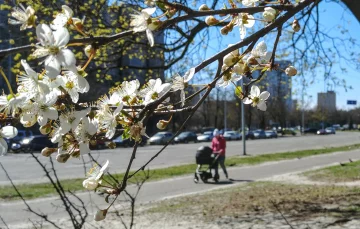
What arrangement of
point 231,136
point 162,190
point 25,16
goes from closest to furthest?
point 25,16
point 162,190
point 231,136

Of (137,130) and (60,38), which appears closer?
(60,38)

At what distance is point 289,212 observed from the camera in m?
8.16

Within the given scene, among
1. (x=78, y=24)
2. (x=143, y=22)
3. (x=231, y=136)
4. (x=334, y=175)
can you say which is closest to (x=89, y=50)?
(x=78, y=24)

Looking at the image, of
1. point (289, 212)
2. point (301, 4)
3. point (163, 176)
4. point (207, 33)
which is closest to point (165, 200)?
point (289, 212)

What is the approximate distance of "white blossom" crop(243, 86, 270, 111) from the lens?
6.57ft

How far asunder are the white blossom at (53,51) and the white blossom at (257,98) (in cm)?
106

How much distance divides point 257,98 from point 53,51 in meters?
1.11

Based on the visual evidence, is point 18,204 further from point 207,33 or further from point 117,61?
point 207,33

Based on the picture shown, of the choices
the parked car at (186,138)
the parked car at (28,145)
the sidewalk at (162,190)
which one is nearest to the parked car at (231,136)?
the parked car at (186,138)

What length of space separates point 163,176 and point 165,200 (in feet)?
16.5

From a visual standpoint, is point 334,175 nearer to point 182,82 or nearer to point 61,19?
point 182,82

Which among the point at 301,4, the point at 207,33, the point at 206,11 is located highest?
the point at 207,33

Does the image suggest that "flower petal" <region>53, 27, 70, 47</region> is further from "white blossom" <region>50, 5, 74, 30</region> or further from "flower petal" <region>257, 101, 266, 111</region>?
"flower petal" <region>257, 101, 266, 111</region>

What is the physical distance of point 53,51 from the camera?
113 cm
